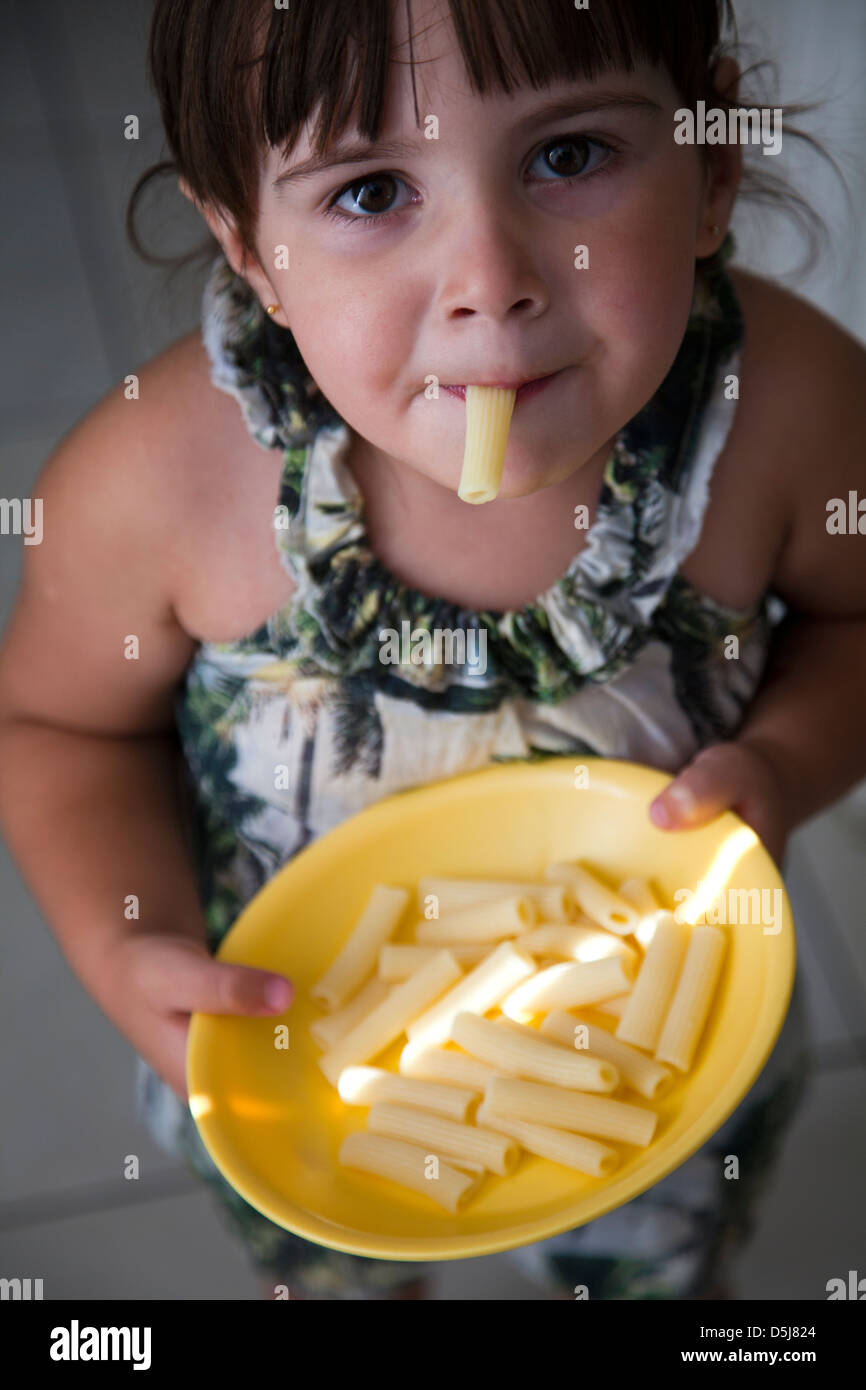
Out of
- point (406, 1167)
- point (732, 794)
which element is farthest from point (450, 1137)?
point (732, 794)

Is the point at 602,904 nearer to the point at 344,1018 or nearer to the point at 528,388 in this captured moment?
the point at 344,1018

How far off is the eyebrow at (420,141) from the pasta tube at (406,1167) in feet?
1.50

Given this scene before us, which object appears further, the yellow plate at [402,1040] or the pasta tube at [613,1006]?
the pasta tube at [613,1006]

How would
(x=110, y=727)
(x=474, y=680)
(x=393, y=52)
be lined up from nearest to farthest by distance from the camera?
(x=393, y=52) → (x=474, y=680) → (x=110, y=727)

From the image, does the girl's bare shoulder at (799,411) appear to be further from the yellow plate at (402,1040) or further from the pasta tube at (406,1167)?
the pasta tube at (406,1167)

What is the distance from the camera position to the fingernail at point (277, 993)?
703 mm

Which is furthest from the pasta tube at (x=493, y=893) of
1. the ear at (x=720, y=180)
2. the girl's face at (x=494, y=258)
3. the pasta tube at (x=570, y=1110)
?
the ear at (x=720, y=180)

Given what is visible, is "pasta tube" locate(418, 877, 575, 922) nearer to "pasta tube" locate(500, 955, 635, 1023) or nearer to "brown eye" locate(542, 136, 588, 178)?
"pasta tube" locate(500, 955, 635, 1023)

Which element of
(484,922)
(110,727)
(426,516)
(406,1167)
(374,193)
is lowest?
(406,1167)

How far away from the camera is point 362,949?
749mm

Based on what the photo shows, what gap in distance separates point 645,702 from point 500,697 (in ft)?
0.33

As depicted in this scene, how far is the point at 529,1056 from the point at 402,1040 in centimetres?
8

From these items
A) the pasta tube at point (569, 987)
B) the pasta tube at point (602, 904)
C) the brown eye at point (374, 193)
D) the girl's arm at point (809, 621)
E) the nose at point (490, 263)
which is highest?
the brown eye at point (374, 193)
